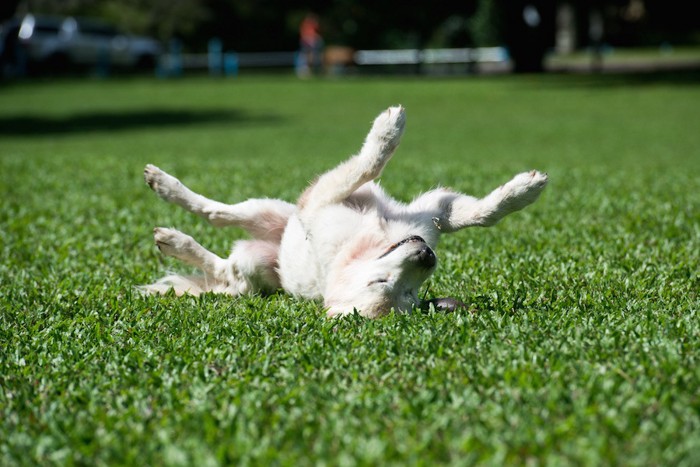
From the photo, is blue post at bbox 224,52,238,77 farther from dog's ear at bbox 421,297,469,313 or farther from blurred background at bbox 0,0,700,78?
dog's ear at bbox 421,297,469,313

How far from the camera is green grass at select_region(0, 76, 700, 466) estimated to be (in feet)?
10.3

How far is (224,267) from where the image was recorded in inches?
223

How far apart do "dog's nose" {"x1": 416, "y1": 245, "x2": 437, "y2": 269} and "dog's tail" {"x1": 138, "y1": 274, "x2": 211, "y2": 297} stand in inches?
70.3

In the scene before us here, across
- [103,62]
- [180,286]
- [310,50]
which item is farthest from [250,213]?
[103,62]

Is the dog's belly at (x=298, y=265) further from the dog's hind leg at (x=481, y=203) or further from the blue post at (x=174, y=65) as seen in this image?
the blue post at (x=174, y=65)

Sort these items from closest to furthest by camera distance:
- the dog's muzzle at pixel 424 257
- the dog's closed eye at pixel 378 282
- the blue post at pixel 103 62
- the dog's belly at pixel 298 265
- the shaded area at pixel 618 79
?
the dog's muzzle at pixel 424 257 → the dog's closed eye at pixel 378 282 → the dog's belly at pixel 298 265 → the shaded area at pixel 618 79 → the blue post at pixel 103 62

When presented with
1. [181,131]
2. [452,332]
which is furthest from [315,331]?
[181,131]

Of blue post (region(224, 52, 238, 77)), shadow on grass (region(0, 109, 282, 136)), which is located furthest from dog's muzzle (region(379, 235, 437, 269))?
blue post (region(224, 52, 238, 77))

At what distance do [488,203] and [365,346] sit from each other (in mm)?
1316

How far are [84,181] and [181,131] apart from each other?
456 inches

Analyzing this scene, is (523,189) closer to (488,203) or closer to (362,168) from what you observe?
(488,203)

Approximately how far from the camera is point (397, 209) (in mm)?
5242

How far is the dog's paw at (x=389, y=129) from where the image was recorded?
17.2 ft

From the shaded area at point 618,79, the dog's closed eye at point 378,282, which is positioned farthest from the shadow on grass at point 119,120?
the dog's closed eye at point 378,282
